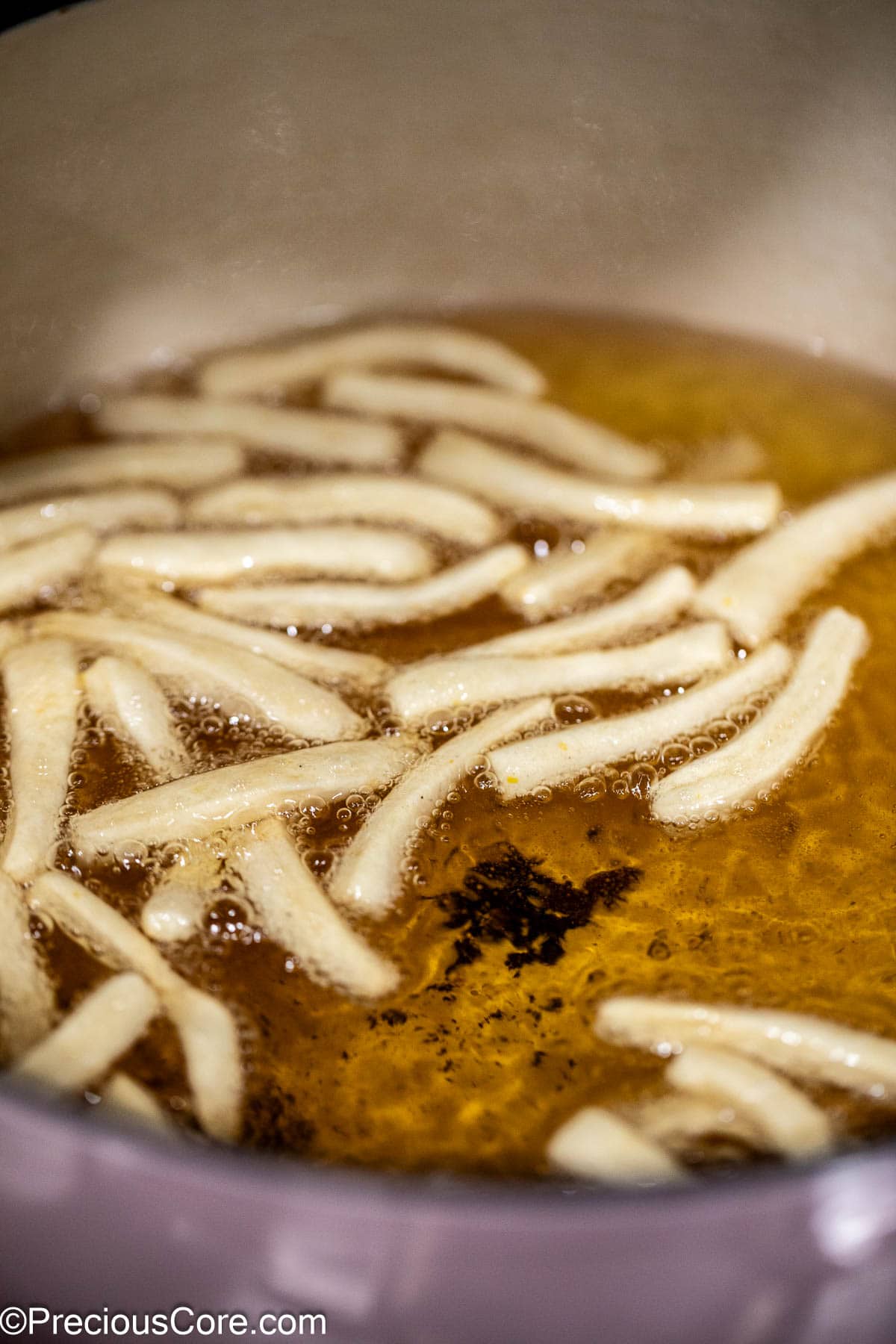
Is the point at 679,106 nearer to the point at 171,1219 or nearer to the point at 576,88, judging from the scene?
the point at 576,88

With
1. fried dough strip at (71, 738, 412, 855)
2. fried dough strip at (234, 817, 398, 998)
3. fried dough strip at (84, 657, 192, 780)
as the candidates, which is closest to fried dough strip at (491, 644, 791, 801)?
fried dough strip at (71, 738, 412, 855)

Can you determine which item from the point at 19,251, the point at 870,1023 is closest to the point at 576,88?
the point at 19,251

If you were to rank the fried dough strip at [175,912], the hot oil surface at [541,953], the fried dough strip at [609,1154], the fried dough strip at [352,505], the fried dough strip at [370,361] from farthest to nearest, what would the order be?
the fried dough strip at [370,361] < the fried dough strip at [352,505] < the fried dough strip at [175,912] < the hot oil surface at [541,953] < the fried dough strip at [609,1154]

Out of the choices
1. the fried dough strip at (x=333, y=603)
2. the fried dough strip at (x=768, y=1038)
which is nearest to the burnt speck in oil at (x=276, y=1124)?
the fried dough strip at (x=768, y=1038)

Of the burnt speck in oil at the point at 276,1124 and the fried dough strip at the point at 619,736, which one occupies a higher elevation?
the fried dough strip at the point at 619,736

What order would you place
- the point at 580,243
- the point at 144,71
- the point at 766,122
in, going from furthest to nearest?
the point at 580,243 → the point at 766,122 → the point at 144,71

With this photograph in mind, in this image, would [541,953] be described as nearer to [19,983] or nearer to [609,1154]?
[609,1154]

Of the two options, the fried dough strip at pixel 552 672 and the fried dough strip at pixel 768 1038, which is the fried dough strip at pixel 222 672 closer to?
the fried dough strip at pixel 552 672
